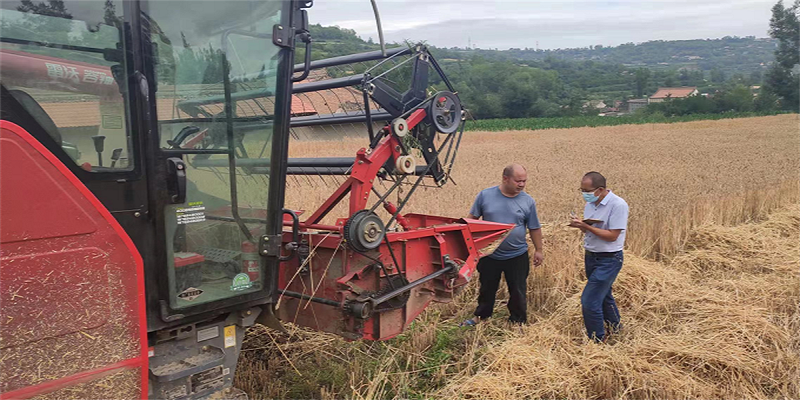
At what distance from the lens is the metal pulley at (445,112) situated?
13.7 ft

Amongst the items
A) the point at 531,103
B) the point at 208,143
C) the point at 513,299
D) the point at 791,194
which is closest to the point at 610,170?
the point at 791,194

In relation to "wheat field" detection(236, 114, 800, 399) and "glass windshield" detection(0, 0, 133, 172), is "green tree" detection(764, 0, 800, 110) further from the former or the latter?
"glass windshield" detection(0, 0, 133, 172)

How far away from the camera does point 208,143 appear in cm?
293

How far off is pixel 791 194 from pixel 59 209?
1047cm

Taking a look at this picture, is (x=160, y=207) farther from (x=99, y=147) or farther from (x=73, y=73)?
(x=73, y=73)

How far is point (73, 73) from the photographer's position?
8.18 ft

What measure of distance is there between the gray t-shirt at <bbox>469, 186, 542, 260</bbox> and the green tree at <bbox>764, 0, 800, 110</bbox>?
61.3 metres

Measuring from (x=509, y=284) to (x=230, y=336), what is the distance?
273cm

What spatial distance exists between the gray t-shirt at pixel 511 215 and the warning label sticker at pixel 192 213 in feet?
9.33

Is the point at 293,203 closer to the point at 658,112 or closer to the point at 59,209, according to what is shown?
the point at 59,209

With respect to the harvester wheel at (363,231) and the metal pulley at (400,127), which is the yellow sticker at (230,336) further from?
the metal pulley at (400,127)

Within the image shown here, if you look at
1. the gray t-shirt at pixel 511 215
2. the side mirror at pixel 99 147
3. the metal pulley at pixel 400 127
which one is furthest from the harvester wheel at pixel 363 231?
the gray t-shirt at pixel 511 215

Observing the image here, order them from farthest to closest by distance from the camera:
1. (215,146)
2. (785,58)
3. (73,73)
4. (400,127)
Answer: (785,58), (400,127), (215,146), (73,73)

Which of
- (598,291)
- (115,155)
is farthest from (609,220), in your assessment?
(115,155)
